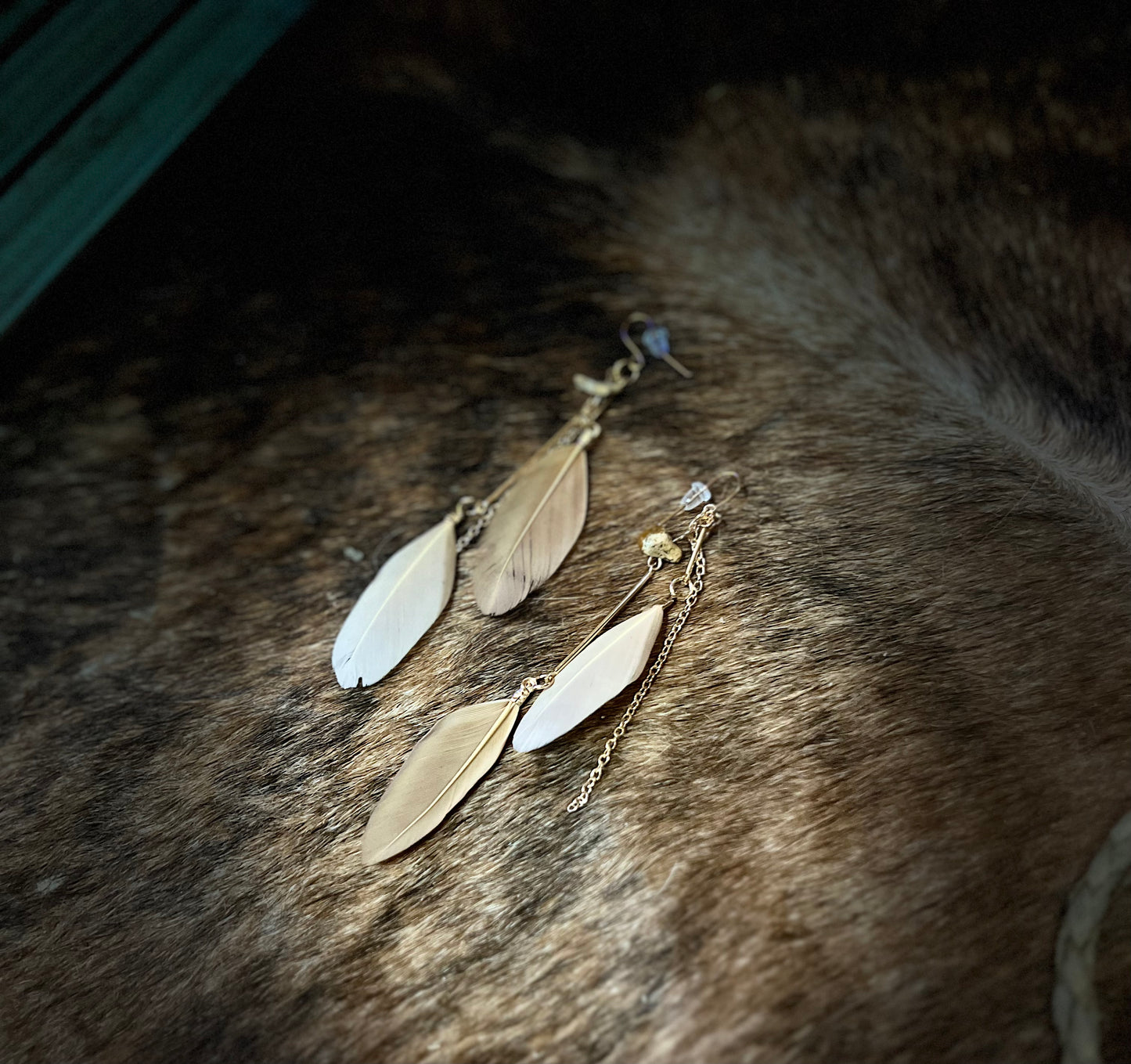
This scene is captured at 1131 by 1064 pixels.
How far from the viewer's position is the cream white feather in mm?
688

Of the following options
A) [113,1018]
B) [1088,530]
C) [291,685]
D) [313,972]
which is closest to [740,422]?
[1088,530]

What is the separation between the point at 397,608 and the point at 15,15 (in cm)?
63

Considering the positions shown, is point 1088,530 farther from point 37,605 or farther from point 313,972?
point 37,605

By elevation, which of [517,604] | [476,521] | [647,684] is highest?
[476,521]

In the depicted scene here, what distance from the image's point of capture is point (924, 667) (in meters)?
0.64

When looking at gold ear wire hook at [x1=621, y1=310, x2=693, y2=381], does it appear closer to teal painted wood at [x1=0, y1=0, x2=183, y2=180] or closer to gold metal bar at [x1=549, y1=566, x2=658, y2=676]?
A: gold metal bar at [x1=549, y1=566, x2=658, y2=676]

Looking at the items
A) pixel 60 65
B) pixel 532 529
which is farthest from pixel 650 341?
pixel 60 65

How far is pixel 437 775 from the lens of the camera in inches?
26.7

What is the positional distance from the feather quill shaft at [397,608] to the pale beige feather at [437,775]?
87 mm

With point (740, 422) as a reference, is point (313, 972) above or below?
below

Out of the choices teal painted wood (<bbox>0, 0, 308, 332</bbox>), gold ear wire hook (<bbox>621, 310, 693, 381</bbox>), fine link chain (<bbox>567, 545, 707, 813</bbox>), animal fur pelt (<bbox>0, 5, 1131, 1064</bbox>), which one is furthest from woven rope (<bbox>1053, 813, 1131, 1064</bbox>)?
teal painted wood (<bbox>0, 0, 308, 332</bbox>)

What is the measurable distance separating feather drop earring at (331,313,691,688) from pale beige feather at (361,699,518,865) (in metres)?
0.09

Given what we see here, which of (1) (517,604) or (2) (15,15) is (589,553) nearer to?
(1) (517,604)

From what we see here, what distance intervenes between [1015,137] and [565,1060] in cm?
83
